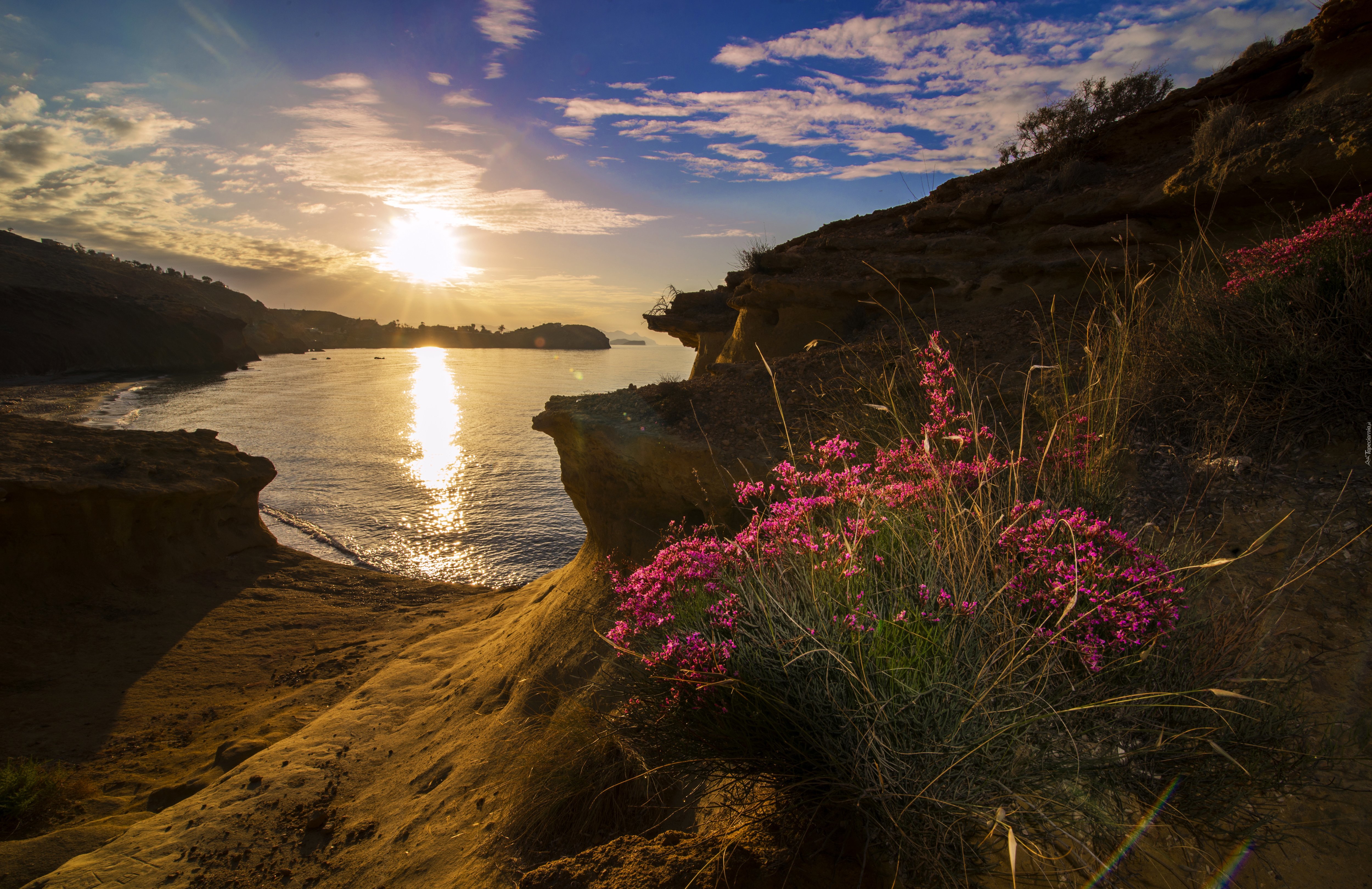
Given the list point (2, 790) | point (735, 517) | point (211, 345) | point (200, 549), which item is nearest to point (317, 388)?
point (211, 345)

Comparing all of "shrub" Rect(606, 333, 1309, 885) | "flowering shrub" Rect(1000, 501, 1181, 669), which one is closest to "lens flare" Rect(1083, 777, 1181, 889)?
"shrub" Rect(606, 333, 1309, 885)

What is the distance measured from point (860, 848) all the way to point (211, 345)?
90786 mm

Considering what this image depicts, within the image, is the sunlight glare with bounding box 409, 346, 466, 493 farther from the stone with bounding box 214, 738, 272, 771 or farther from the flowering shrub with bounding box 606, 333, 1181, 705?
the flowering shrub with bounding box 606, 333, 1181, 705

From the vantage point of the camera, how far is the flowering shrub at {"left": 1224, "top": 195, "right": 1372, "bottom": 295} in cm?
418

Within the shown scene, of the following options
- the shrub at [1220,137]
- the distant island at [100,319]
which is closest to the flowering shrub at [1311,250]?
the shrub at [1220,137]

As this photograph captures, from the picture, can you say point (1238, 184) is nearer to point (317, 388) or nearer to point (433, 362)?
point (317, 388)

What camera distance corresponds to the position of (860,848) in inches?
79.4

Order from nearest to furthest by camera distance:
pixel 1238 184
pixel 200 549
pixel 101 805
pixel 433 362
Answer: pixel 101 805 → pixel 1238 184 → pixel 200 549 → pixel 433 362

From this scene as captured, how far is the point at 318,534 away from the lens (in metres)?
16.3

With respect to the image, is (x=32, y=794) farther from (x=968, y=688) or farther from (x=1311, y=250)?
(x=1311, y=250)

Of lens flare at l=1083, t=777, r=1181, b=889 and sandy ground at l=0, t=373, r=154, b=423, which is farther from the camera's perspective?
sandy ground at l=0, t=373, r=154, b=423

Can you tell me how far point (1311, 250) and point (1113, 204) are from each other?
16.9ft

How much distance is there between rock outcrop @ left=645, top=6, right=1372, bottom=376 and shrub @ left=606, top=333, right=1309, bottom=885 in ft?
6.29

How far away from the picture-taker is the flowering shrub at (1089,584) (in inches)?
77.7
